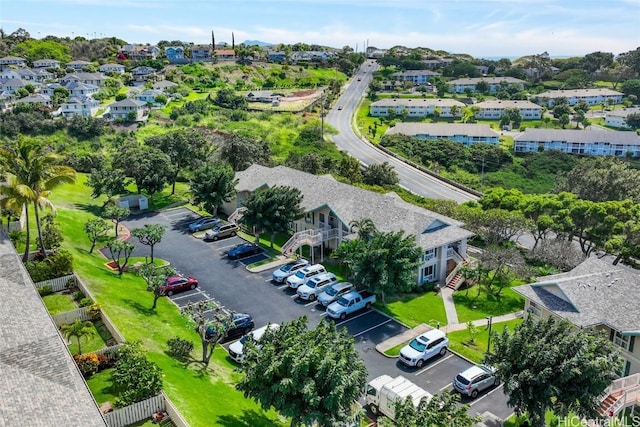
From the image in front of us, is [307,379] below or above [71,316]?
above

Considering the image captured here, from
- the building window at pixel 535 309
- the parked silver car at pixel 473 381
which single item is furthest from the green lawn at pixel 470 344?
the parked silver car at pixel 473 381

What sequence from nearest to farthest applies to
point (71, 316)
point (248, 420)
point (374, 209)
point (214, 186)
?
point (248, 420) < point (71, 316) < point (374, 209) < point (214, 186)

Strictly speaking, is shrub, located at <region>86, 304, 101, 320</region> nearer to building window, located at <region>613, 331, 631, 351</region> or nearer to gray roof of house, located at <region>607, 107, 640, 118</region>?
building window, located at <region>613, 331, 631, 351</region>

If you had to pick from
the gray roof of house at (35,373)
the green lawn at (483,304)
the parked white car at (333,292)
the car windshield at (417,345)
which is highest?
the gray roof of house at (35,373)

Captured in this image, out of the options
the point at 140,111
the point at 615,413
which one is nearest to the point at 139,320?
the point at 615,413

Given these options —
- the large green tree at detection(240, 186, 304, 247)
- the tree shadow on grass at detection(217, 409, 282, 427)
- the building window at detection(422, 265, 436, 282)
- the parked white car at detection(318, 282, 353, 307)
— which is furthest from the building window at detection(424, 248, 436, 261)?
the tree shadow on grass at detection(217, 409, 282, 427)

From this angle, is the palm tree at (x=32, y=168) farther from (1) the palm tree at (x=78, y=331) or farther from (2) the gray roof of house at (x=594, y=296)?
(2) the gray roof of house at (x=594, y=296)

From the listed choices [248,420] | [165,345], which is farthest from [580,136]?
[248,420]

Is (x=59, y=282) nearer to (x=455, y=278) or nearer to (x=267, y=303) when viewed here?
(x=267, y=303)
